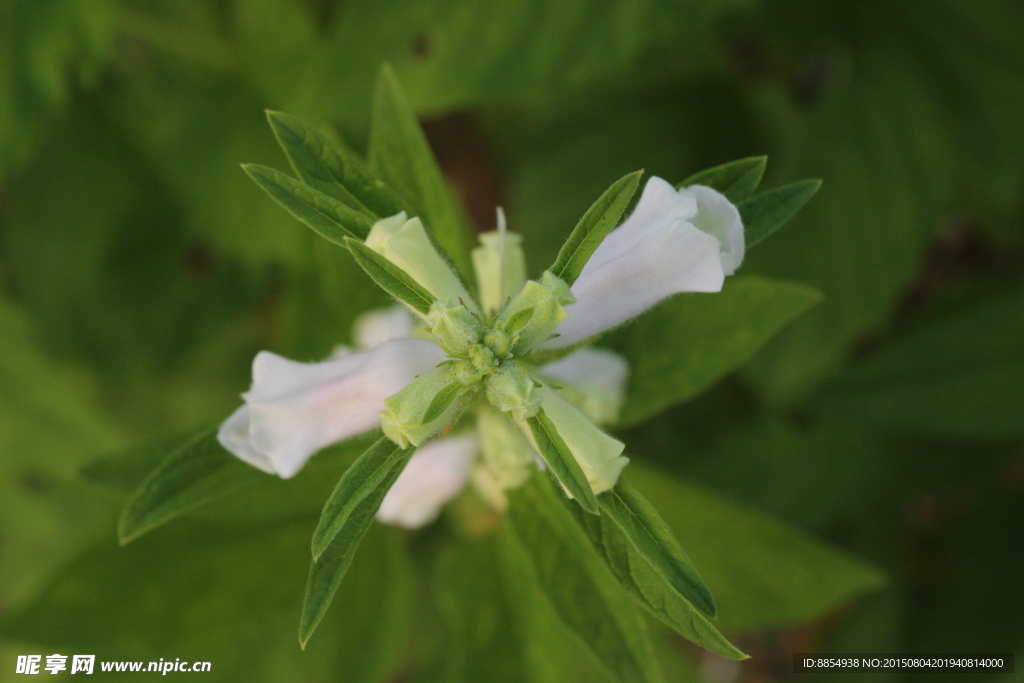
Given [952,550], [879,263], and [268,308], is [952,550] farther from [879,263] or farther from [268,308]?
[268,308]

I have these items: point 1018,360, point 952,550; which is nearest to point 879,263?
point 1018,360

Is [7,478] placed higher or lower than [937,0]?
lower

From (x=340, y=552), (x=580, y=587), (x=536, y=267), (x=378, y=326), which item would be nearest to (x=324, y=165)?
(x=340, y=552)

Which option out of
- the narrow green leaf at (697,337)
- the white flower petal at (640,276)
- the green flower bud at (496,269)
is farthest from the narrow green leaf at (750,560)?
the white flower petal at (640,276)

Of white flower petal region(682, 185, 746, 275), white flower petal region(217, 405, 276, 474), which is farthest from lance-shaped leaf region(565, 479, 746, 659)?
white flower petal region(217, 405, 276, 474)

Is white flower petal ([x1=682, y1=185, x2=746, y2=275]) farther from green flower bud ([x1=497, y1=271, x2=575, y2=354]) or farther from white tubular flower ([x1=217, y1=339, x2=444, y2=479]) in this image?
white tubular flower ([x1=217, y1=339, x2=444, y2=479])
